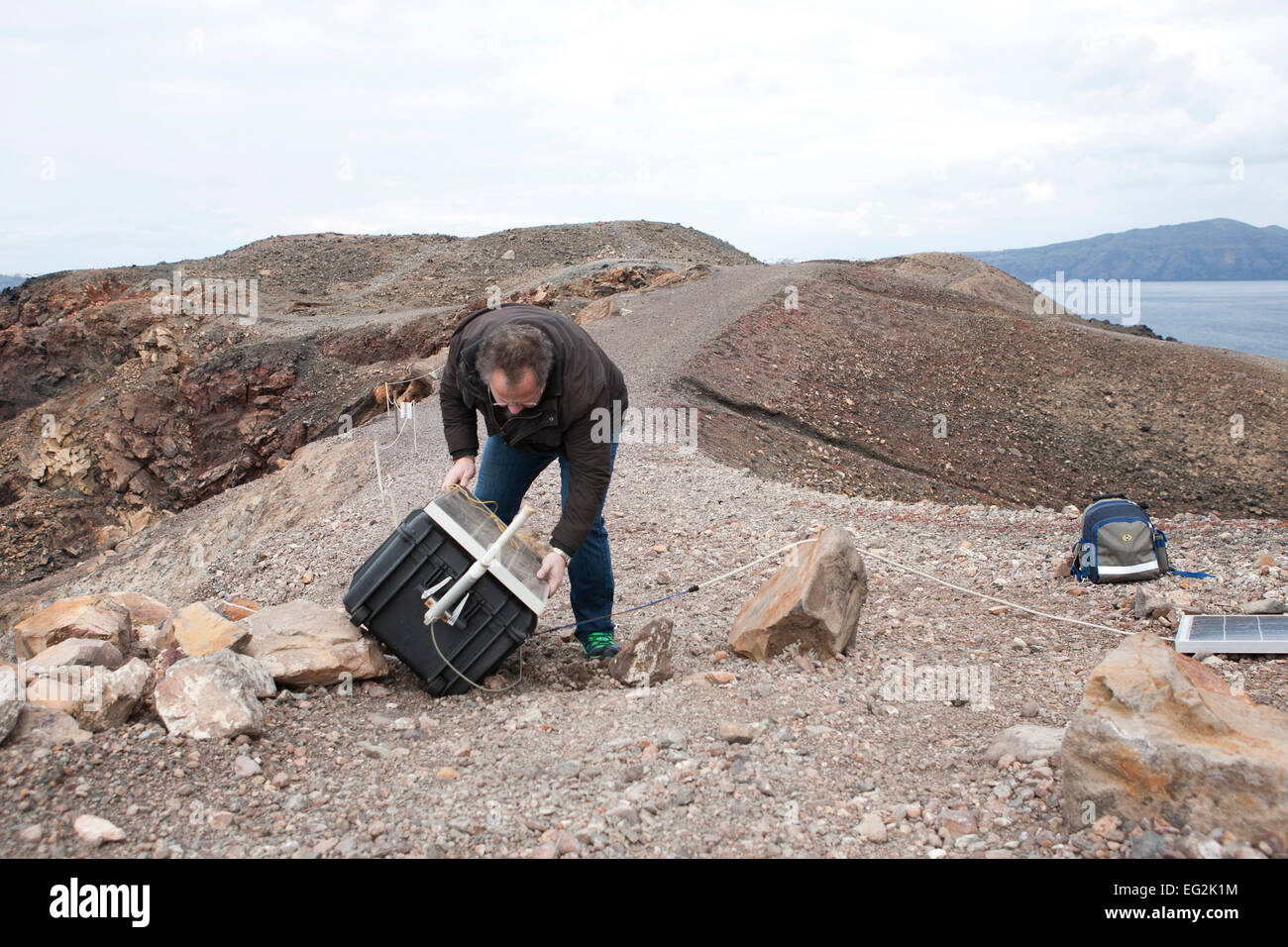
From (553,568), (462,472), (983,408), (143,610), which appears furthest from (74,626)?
(983,408)

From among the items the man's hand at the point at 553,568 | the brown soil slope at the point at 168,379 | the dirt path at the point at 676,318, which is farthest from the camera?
the brown soil slope at the point at 168,379

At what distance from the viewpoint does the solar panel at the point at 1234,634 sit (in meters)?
4.01

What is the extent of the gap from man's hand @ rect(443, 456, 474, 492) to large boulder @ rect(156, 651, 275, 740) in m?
1.20

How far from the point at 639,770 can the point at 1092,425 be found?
15.1 m

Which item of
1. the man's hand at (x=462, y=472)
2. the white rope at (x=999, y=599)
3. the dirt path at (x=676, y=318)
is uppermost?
the dirt path at (x=676, y=318)

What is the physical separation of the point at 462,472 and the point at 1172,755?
290cm

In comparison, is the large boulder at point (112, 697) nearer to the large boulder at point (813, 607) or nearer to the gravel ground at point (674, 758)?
the gravel ground at point (674, 758)

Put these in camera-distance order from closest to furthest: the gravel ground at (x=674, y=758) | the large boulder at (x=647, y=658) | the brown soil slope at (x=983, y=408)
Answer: the gravel ground at (x=674, y=758)
the large boulder at (x=647, y=658)
the brown soil slope at (x=983, y=408)

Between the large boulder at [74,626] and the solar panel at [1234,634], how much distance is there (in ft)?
16.6

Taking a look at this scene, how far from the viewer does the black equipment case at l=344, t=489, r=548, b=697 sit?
378 cm

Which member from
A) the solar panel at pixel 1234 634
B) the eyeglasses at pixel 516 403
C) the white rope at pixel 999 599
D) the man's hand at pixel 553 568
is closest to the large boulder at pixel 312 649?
the man's hand at pixel 553 568

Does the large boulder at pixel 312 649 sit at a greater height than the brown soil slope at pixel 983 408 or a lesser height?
lesser

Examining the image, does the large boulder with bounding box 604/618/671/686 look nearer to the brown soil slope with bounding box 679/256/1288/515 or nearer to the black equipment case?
the black equipment case

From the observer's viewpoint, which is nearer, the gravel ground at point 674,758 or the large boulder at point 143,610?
the gravel ground at point 674,758
